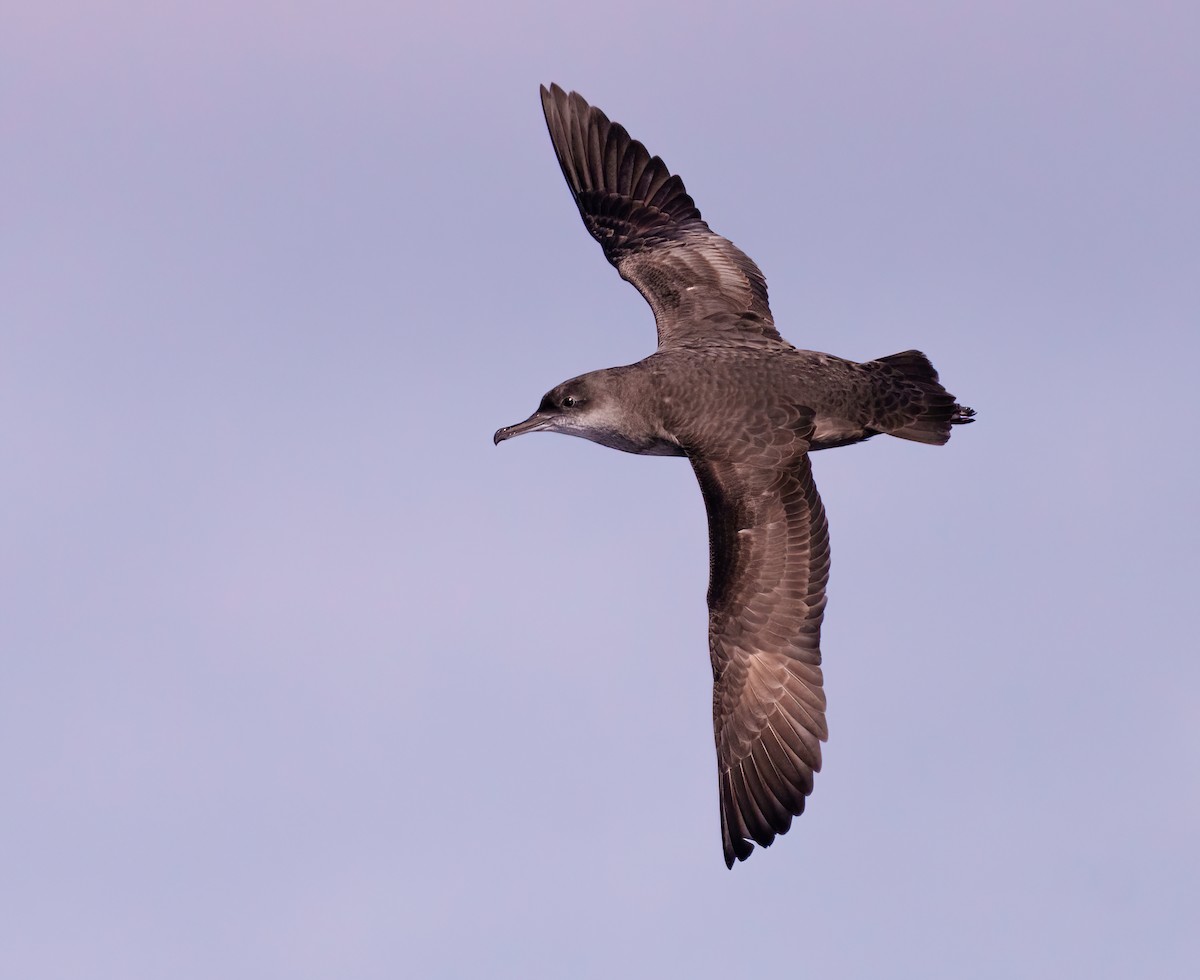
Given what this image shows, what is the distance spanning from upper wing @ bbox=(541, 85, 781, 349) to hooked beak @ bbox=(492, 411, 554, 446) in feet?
4.83

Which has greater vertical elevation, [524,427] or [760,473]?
[524,427]

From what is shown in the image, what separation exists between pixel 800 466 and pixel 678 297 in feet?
9.27

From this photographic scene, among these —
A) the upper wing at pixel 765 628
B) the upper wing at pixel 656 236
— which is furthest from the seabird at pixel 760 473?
the upper wing at pixel 656 236

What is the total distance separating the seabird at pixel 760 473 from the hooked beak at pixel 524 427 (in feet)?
0.04

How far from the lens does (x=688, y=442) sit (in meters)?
A: 13.1

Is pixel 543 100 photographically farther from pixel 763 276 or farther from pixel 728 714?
pixel 728 714

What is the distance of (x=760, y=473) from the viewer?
1288 centimetres

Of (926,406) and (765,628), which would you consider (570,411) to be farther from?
(926,406)

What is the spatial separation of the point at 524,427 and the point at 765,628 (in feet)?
8.88

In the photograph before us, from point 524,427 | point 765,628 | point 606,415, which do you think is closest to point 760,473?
point 765,628

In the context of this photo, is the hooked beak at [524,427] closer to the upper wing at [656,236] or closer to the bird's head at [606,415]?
the bird's head at [606,415]

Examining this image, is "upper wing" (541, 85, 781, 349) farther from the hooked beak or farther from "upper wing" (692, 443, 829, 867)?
"upper wing" (692, 443, 829, 867)

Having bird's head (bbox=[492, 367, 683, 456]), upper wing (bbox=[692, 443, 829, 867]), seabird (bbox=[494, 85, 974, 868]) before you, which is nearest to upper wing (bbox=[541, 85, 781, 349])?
seabird (bbox=[494, 85, 974, 868])

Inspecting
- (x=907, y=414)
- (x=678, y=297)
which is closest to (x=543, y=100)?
(x=678, y=297)
